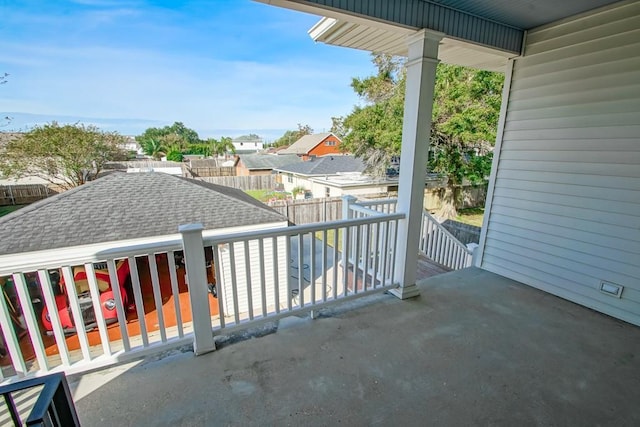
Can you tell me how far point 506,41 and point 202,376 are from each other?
389 cm

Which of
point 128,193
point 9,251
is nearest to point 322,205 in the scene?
point 128,193

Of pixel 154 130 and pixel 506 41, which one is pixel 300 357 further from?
pixel 154 130

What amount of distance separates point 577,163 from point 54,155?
1592 centimetres

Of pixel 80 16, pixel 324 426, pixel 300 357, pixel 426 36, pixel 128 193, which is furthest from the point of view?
pixel 80 16

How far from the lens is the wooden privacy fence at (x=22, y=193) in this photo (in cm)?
1036

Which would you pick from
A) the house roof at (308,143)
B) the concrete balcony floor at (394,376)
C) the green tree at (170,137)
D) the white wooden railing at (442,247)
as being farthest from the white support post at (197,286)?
the green tree at (170,137)

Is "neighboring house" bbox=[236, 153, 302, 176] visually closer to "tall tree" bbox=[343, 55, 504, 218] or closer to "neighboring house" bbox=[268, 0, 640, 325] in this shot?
"tall tree" bbox=[343, 55, 504, 218]

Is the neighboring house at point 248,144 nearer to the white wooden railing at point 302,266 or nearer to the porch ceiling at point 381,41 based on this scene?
the porch ceiling at point 381,41

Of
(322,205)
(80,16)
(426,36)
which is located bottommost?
(322,205)

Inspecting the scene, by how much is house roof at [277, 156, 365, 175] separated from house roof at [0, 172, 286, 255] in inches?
371

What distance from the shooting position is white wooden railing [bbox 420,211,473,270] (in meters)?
4.84

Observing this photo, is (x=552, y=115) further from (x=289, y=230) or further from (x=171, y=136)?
(x=171, y=136)

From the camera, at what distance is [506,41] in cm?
273

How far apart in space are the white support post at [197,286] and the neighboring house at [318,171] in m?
12.0
